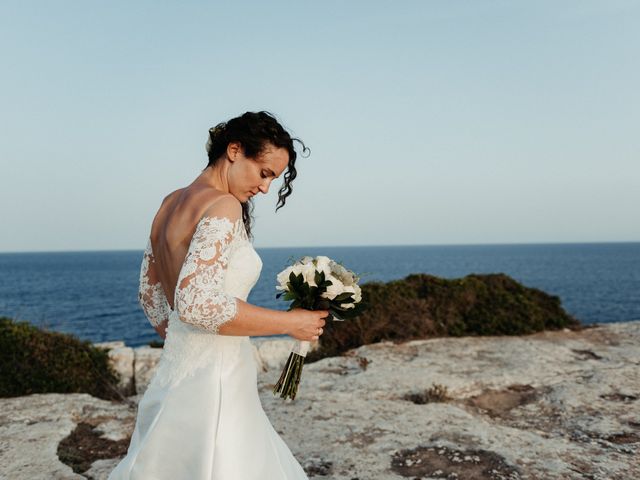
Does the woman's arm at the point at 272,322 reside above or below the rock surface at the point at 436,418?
above

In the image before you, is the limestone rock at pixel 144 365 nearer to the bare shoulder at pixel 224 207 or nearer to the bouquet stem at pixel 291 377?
the bouquet stem at pixel 291 377

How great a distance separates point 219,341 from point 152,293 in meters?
0.75

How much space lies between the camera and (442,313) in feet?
35.2

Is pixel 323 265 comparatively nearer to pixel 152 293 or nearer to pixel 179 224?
pixel 179 224

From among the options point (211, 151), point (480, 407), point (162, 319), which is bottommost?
point (480, 407)

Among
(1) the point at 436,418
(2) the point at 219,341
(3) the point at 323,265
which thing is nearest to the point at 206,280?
(2) the point at 219,341

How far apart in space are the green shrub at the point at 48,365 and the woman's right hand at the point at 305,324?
18.0 ft

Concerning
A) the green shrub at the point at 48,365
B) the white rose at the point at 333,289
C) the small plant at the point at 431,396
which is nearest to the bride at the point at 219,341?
the white rose at the point at 333,289

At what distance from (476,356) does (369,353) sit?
173 centimetres

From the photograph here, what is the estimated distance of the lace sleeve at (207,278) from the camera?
2346 mm

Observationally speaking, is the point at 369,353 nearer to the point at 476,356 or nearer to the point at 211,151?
the point at 476,356

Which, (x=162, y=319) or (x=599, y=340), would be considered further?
(x=599, y=340)

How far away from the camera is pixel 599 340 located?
9.72 m

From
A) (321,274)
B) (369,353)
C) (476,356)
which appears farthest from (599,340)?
(321,274)
